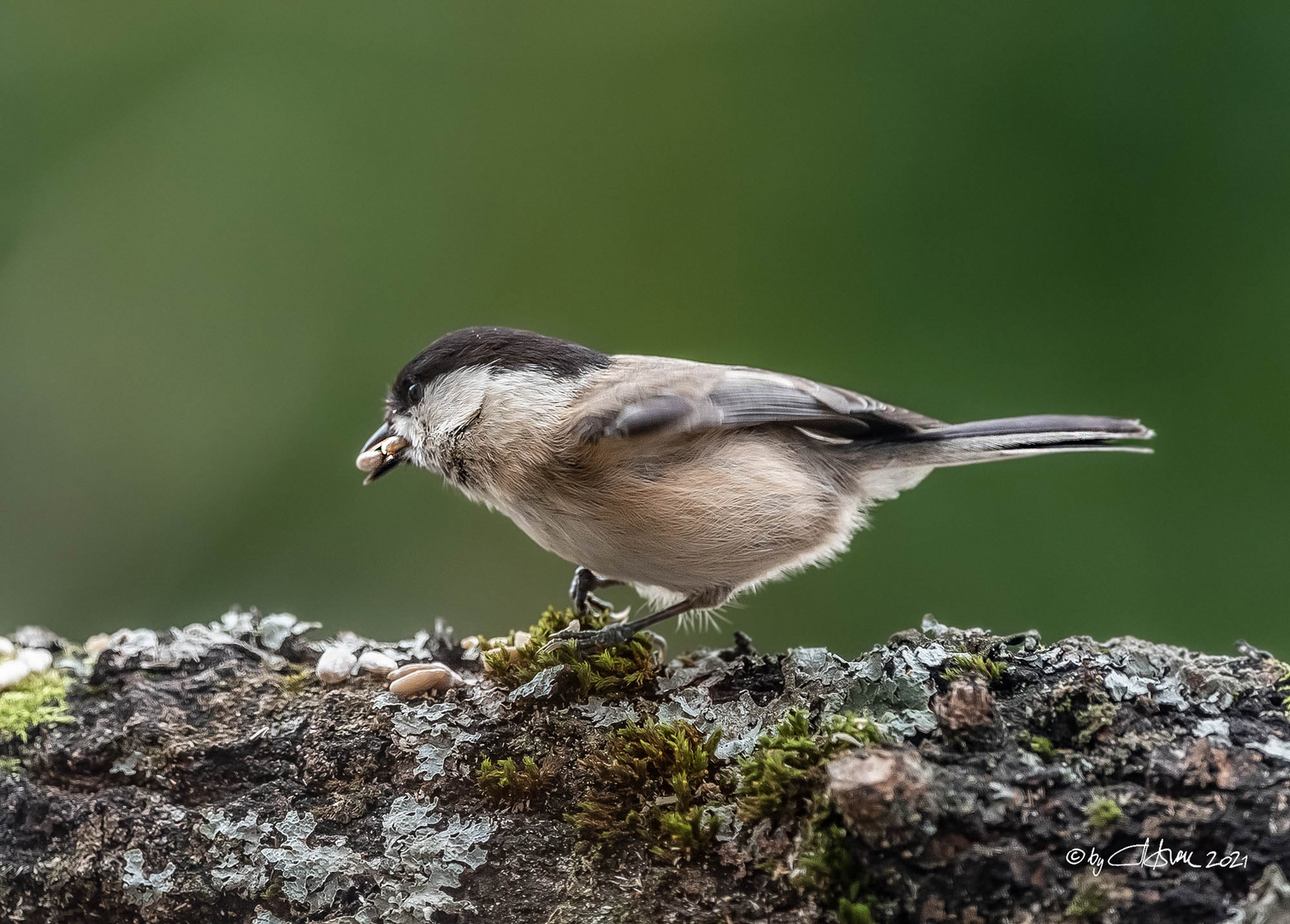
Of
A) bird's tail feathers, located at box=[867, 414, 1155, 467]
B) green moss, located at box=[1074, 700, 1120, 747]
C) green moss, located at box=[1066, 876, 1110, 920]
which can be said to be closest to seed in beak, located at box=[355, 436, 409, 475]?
bird's tail feathers, located at box=[867, 414, 1155, 467]

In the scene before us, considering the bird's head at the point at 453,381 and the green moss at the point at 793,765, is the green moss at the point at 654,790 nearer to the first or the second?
the green moss at the point at 793,765

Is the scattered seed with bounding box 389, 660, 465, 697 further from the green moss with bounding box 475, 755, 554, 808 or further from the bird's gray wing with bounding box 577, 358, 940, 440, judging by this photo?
the bird's gray wing with bounding box 577, 358, 940, 440

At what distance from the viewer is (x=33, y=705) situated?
206 centimetres

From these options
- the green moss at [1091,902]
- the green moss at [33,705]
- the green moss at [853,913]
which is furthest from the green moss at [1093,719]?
the green moss at [33,705]

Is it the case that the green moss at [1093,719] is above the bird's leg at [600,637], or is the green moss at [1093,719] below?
below

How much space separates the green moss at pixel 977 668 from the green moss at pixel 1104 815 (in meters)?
0.28

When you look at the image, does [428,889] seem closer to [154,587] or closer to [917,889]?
[917,889]

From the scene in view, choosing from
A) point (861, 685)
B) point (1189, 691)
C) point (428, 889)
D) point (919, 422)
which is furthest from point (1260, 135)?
point (428, 889)

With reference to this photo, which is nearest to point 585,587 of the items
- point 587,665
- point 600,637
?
point 600,637

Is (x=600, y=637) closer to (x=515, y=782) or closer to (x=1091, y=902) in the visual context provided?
(x=515, y=782)

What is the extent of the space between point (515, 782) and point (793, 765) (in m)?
0.56

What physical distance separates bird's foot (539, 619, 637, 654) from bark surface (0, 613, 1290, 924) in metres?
0.08

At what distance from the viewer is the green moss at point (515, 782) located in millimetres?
1689

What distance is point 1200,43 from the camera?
323 cm
